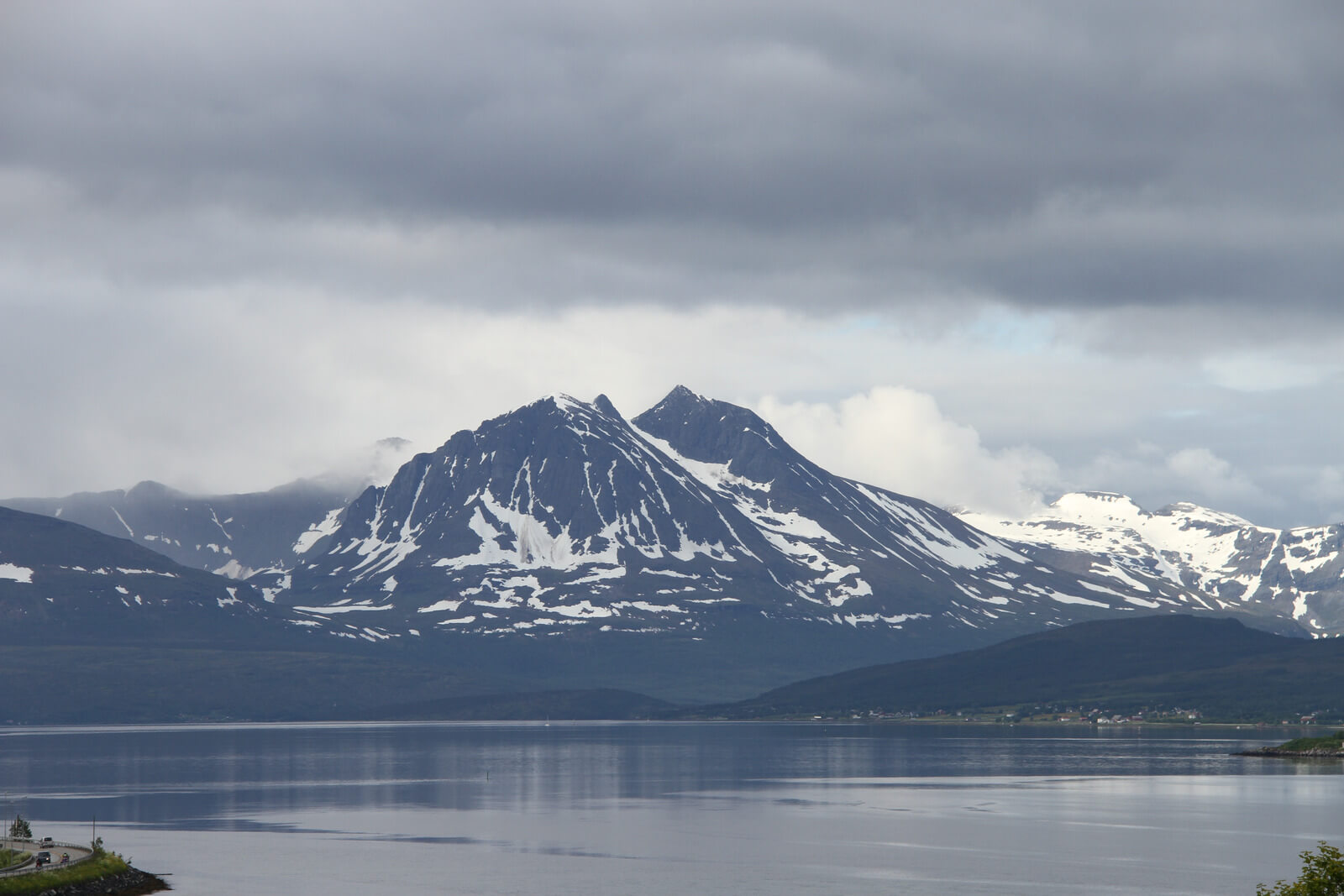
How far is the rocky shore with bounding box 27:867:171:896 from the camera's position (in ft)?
367

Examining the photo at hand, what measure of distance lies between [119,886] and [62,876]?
24.4ft

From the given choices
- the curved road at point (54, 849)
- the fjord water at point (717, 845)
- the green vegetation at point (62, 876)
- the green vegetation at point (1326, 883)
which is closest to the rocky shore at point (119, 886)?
the green vegetation at point (62, 876)

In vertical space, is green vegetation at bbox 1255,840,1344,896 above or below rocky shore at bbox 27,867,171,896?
above

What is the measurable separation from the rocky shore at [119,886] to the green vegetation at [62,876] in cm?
32

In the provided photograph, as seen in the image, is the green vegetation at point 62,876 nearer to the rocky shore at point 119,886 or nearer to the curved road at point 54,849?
the rocky shore at point 119,886

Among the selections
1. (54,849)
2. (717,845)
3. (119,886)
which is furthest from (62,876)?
(717,845)

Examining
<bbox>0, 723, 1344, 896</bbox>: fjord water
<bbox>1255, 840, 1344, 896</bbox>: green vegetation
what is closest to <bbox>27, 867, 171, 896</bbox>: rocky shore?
<bbox>0, 723, 1344, 896</bbox>: fjord water

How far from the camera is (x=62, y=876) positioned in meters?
113

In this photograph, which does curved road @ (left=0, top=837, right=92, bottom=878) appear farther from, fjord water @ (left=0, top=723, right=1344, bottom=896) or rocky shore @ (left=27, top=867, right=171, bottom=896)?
fjord water @ (left=0, top=723, right=1344, bottom=896)

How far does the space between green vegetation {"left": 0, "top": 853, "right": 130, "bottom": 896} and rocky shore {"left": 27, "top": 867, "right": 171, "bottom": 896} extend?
0.32 meters

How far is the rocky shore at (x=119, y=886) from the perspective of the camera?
111812 millimetres

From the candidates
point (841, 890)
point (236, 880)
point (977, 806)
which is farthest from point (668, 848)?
point (977, 806)

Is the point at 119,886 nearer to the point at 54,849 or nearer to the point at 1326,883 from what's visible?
the point at 54,849

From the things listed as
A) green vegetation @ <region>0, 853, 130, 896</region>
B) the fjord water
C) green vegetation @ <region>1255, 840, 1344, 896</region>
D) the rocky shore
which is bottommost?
the fjord water
